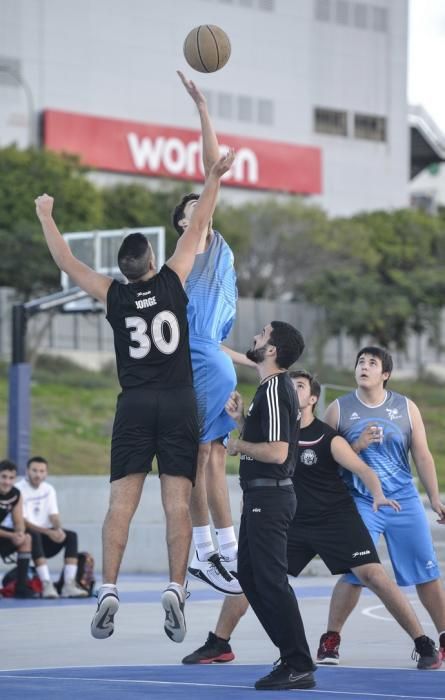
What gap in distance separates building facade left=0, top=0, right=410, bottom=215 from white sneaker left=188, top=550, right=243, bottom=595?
5185 centimetres

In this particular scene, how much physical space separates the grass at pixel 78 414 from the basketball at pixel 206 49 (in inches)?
996

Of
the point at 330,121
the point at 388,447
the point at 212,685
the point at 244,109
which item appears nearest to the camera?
the point at 212,685

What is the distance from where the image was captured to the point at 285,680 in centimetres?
886

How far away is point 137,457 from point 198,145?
195 feet

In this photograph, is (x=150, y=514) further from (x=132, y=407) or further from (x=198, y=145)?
(x=198, y=145)

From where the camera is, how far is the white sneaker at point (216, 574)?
32.8 feet

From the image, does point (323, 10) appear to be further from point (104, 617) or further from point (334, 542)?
point (104, 617)

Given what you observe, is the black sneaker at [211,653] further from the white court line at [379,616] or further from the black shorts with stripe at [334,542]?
the white court line at [379,616]

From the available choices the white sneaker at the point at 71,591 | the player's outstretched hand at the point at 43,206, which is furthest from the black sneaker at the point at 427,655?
the white sneaker at the point at 71,591

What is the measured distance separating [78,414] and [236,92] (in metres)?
28.8

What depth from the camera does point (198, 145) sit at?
2670 inches

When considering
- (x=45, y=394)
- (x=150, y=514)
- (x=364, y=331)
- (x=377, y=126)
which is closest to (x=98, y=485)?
(x=150, y=514)

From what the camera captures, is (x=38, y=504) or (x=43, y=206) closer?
(x=43, y=206)

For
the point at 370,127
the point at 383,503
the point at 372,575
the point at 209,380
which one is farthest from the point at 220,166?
the point at 370,127
